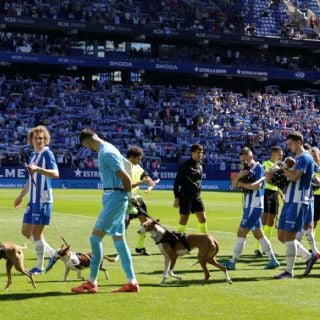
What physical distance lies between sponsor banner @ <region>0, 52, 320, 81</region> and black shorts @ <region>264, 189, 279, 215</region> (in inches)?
1551

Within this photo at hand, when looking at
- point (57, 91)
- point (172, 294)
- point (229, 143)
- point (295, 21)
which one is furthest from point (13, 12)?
point (172, 294)

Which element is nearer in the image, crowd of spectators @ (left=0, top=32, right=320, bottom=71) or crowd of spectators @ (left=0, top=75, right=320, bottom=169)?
crowd of spectators @ (left=0, top=75, right=320, bottom=169)

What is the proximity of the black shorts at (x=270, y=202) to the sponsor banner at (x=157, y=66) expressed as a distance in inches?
1551

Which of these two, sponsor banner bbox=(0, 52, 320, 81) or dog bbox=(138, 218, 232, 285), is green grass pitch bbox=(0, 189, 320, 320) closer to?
dog bbox=(138, 218, 232, 285)

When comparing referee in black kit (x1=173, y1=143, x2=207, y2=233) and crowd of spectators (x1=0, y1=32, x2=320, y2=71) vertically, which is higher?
crowd of spectators (x1=0, y1=32, x2=320, y2=71)

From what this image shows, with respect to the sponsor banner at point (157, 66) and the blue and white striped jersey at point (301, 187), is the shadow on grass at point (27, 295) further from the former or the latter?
the sponsor banner at point (157, 66)

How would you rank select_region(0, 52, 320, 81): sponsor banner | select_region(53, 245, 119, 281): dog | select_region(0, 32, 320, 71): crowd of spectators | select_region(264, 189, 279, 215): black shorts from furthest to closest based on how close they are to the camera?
select_region(0, 32, 320, 71): crowd of spectators, select_region(0, 52, 320, 81): sponsor banner, select_region(264, 189, 279, 215): black shorts, select_region(53, 245, 119, 281): dog

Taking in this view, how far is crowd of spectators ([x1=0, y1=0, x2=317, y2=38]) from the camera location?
189 feet

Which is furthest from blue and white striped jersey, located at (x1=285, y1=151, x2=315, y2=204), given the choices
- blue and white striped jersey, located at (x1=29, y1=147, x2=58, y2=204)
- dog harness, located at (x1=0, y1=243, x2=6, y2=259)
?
dog harness, located at (x1=0, y1=243, x2=6, y2=259)

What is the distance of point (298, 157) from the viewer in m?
12.5

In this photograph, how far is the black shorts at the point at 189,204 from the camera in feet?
53.6

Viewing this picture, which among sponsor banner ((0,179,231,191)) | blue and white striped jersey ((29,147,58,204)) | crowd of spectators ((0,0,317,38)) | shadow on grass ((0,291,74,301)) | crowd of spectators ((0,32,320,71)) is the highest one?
crowd of spectators ((0,0,317,38))

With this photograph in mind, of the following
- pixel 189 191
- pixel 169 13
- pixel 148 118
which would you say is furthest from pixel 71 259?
pixel 169 13

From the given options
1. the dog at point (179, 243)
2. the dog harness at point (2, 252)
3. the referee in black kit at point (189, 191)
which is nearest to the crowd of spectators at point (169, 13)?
the referee in black kit at point (189, 191)
